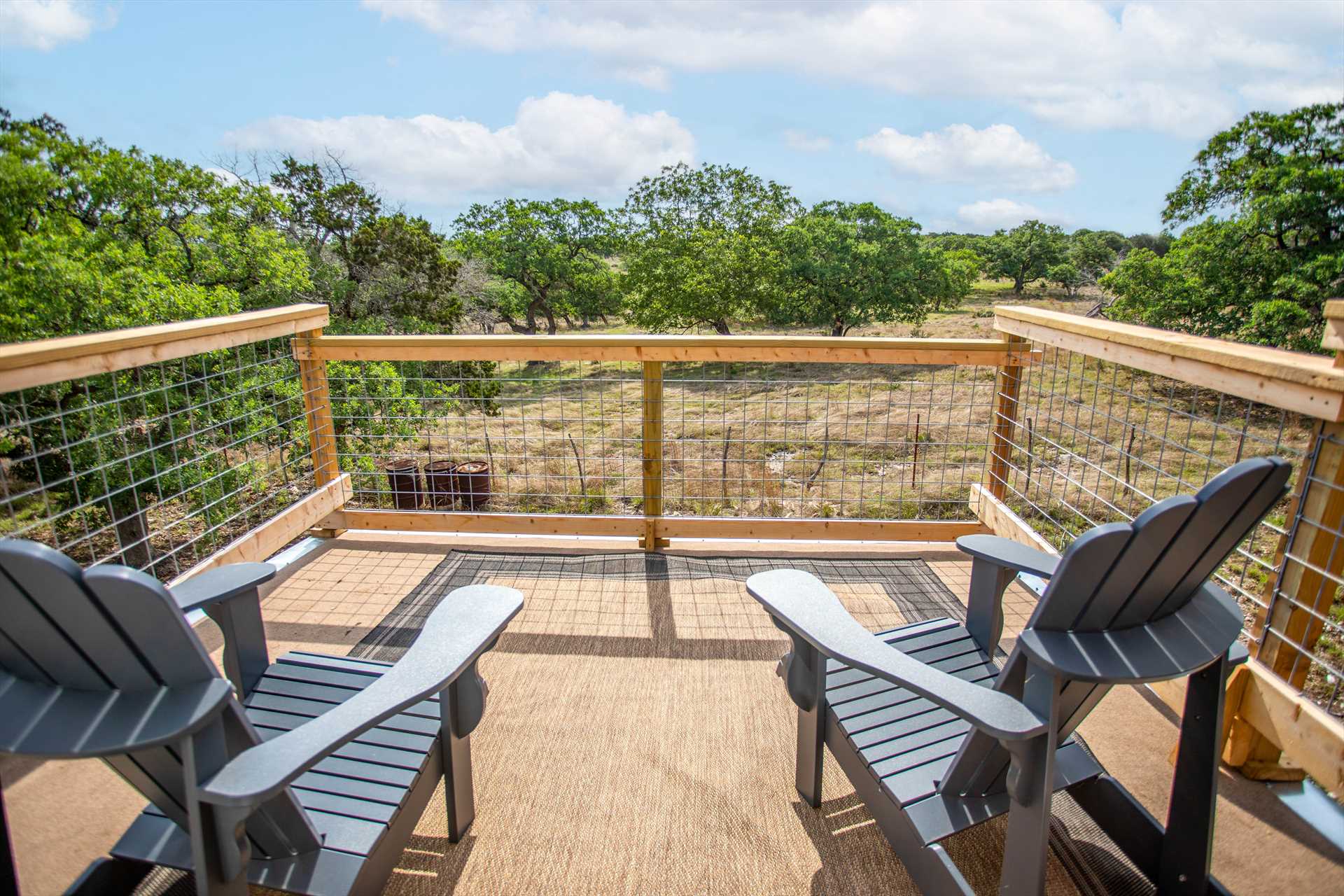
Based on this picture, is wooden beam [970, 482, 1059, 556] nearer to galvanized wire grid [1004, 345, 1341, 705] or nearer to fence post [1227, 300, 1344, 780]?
galvanized wire grid [1004, 345, 1341, 705]

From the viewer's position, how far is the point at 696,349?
120 inches

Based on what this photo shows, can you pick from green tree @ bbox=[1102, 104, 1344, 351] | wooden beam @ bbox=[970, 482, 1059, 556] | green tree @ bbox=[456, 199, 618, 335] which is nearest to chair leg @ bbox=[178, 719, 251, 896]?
wooden beam @ bbox=[970, 482, 1059, 556]

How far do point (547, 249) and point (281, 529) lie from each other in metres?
22.4

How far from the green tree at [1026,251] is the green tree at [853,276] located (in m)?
15.1

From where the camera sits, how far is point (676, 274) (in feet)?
66.6

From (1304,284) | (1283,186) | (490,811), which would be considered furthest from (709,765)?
(1283,186)

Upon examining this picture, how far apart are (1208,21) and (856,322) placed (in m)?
10.6

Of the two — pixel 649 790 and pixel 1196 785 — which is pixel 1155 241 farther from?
pixel 649 790

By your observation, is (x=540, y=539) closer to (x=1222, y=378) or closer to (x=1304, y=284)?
(x=1222, y=378)

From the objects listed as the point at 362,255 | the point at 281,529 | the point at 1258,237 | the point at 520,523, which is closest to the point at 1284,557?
the point at 520,523

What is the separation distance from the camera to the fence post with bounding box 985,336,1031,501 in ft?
10.5

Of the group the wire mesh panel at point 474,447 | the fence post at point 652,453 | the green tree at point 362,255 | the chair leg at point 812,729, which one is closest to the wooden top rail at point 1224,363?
the chair leg at point 812,729

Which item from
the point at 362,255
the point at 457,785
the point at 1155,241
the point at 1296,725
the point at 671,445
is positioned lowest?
the point at 671,445

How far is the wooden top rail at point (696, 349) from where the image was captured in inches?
118
